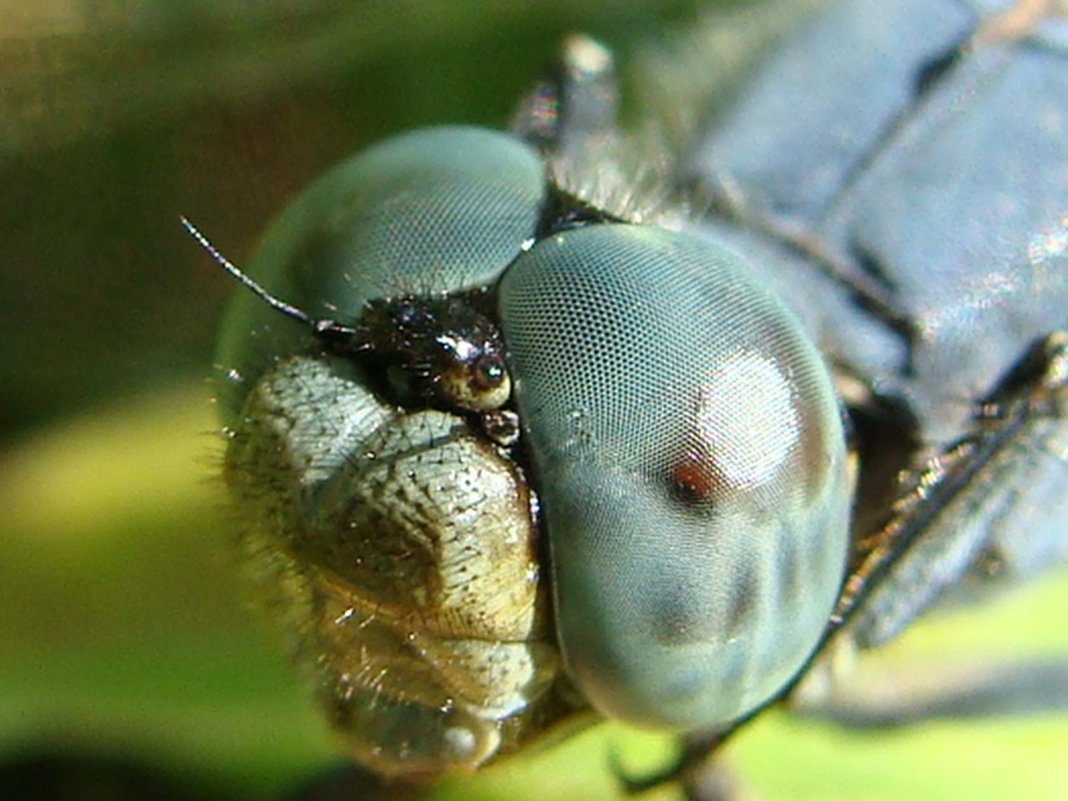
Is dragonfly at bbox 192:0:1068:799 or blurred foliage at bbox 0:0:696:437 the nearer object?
dragonfly at bbox 192:0:1068:799

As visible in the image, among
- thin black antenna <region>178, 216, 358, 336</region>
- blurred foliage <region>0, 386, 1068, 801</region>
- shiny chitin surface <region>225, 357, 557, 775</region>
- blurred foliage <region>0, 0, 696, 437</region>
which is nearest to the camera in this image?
shiny chitin surface <region>225, 357, 557, 775</region>

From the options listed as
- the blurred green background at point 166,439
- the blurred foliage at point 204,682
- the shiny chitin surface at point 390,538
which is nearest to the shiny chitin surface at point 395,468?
the shiny chitin surface at point 390,538

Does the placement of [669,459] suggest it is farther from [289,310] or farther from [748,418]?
[289,310]

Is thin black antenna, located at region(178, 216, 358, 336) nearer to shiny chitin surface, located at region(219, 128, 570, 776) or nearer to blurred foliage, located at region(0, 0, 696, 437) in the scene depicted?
shiny chitin surface, located at region(219, 128, 570, 776)

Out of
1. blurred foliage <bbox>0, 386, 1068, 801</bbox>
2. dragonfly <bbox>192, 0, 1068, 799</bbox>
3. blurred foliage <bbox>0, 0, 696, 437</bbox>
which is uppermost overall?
dragonfly <bbox>192, 0, 1068, 799</bbox>

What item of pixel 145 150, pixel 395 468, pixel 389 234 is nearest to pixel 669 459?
pixel 395 468

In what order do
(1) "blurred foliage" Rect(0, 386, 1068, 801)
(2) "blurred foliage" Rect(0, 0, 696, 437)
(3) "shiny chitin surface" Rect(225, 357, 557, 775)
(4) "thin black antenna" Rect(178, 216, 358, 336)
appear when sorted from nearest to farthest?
(3) "shiny chitin surface" Rect(225, 357, 557, 775), (4) "thin black antenna" Rect(178, 216, 358, 336), (1) "blurred foliage" Rect(0, 386, 1068, 801), (2) "blurred foliage" Rect(0, 0, 696, 437)

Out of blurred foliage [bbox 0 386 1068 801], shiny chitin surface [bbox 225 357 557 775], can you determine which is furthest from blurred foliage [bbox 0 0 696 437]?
shiny chitin surface [bbox 225 357 557 775]
